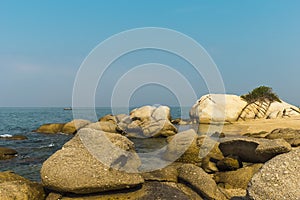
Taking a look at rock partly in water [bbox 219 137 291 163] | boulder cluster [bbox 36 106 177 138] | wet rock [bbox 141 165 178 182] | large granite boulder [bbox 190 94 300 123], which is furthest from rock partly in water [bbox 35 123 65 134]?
wet rock [bbox 141 165 178 182]

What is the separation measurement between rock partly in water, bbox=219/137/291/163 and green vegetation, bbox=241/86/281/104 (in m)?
31.8

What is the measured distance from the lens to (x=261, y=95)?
44156 mm

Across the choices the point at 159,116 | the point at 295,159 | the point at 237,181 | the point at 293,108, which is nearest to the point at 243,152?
the point at 237,181

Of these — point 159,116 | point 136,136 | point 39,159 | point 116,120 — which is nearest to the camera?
point 39,159

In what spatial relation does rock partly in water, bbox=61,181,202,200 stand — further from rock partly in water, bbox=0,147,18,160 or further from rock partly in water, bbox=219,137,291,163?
rock partly in water, bbox=0,147,18,160

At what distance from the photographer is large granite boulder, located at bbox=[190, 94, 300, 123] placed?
126 feet

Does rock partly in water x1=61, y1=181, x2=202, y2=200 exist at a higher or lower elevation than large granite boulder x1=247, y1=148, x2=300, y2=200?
lower

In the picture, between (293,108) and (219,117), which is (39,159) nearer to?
(219,117)

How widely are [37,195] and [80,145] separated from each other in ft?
6.91

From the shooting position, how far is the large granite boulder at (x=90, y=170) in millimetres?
8094

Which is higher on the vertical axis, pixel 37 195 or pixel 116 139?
pixel 116 139

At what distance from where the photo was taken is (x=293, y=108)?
3991 centimetres

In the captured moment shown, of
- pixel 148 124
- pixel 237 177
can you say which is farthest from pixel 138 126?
pixel 237 177

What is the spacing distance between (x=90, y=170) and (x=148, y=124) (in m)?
23.7
